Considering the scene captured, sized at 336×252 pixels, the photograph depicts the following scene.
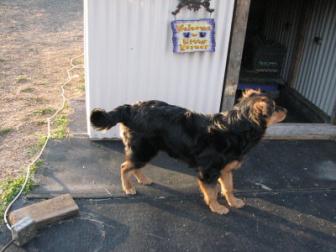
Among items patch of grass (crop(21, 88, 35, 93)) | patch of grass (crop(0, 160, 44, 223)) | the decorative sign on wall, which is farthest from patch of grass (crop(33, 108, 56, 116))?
the decorative sign on wall

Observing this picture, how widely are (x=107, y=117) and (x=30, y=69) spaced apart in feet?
17.9

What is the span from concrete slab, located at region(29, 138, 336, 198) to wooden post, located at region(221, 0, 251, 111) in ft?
3.25

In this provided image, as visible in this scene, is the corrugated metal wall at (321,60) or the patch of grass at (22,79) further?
the patch of grass at (22,79)

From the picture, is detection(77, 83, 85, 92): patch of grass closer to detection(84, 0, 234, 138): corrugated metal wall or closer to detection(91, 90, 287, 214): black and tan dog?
detection(84, 0, 234, 138): corrugated metal wall

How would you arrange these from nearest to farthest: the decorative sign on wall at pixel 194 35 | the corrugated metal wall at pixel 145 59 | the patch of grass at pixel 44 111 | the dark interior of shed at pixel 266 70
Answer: the corrugated metal wall at pixel 145 59 < the decorative sign on wall at pixel 194 35 < the patch of grass at pixel 44 111 < the dark interior of shed at pixel 266 70

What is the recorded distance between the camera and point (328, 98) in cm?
667

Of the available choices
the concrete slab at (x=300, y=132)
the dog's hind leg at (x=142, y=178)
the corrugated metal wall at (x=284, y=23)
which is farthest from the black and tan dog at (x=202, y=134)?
the corrugated metal wall at (x=284, y=23)

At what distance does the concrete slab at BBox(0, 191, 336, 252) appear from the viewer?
3801mm

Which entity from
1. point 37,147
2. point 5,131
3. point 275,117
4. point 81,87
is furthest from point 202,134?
point 81,87

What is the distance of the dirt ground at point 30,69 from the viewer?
5613mm

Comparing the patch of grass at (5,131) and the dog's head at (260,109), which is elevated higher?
the dog's head at (260,109)

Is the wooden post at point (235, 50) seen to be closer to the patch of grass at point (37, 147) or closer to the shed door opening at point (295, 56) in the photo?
the shed door opening at point (295, 56)

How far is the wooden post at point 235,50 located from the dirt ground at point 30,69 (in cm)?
308

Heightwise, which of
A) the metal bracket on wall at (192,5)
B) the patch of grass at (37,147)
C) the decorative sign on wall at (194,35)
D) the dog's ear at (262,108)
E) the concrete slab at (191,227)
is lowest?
the concrete slab at (191,227)
